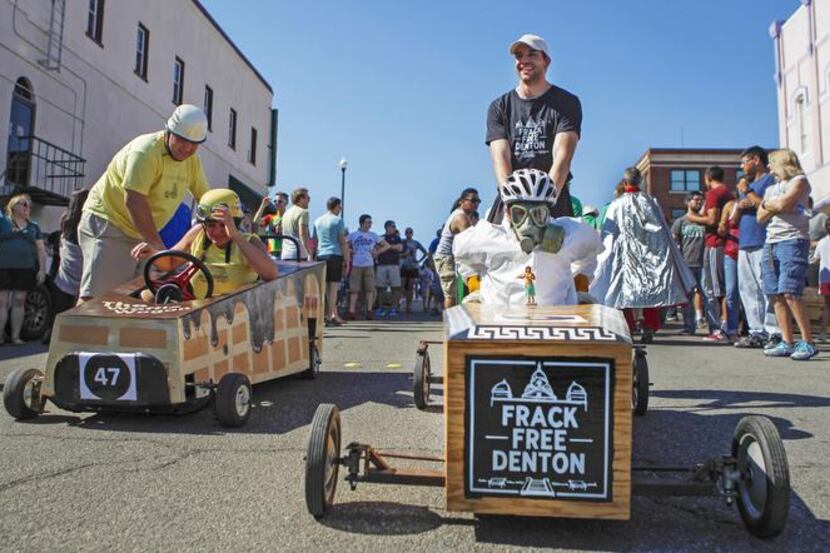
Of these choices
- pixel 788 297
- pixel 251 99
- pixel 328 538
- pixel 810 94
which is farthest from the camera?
pixel 251 99

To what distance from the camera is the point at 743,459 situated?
7.05 ft

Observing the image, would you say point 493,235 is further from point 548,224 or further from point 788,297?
point 788,297

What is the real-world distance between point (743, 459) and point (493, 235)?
1483mm

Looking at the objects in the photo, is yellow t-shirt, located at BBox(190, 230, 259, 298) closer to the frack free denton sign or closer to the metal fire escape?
the frack free denton sign

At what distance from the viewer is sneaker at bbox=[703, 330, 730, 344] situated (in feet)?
25.9

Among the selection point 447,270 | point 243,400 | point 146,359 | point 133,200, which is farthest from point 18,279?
point 243,400

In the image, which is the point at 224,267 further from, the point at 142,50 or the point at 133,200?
the point at 142,50

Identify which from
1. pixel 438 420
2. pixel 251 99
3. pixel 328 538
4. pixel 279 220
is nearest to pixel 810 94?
pixel 251 99

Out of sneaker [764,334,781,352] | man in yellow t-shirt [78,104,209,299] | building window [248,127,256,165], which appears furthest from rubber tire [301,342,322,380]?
building window [248,127,256,165]

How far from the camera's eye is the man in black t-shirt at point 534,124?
3.96 m

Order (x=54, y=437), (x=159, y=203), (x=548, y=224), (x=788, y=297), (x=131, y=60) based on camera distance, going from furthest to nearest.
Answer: (x=131, y=60), (x=788, y=297), (x=159, y=203), (x=54, y=437), (x=548, y=224)

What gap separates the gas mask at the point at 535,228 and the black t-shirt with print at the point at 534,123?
1172mm

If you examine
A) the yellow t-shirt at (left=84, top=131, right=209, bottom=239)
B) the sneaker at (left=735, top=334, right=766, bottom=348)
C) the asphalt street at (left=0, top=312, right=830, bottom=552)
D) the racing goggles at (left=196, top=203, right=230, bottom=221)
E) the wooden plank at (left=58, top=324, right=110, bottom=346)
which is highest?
the yellow t-shirt at (left=84, top=131, right=209, bottom=239)

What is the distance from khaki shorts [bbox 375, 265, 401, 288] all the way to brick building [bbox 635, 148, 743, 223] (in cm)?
4171
